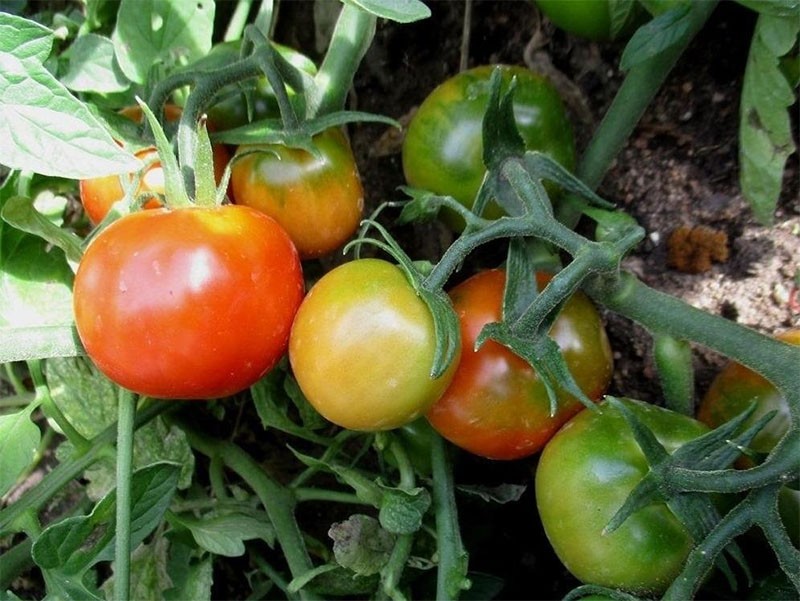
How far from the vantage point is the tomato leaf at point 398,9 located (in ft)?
2.28

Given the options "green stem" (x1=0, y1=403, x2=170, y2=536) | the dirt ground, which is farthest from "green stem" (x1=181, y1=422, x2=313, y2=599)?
the dirt ground

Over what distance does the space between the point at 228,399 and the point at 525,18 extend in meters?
0.67

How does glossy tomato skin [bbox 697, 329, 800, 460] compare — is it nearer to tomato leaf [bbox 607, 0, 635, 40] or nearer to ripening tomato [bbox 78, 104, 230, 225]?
tomato leaf [bbox 607, 0, 635, 40]

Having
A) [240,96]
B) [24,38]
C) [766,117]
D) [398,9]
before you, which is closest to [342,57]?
[240,96]

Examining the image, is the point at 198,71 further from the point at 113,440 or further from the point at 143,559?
the point at 143,559

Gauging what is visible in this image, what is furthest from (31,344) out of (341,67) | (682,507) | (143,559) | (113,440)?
(682,507)

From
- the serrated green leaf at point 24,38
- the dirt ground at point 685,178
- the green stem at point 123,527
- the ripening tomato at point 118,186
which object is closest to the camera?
the serrated green leaf at point 24,38

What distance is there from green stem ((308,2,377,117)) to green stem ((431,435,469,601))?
15.9 inches

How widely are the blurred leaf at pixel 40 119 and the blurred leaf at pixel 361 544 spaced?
43cm

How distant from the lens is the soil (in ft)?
3.30

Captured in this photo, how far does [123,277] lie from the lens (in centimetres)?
75

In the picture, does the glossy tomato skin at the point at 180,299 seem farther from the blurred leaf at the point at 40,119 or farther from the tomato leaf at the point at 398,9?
the tomato leaf at the point at 398,9

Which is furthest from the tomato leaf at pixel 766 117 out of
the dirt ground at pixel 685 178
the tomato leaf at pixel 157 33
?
the tomato leaf at pixel 157 33

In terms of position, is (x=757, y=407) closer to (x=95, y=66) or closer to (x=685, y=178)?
(x=685, y=178)
